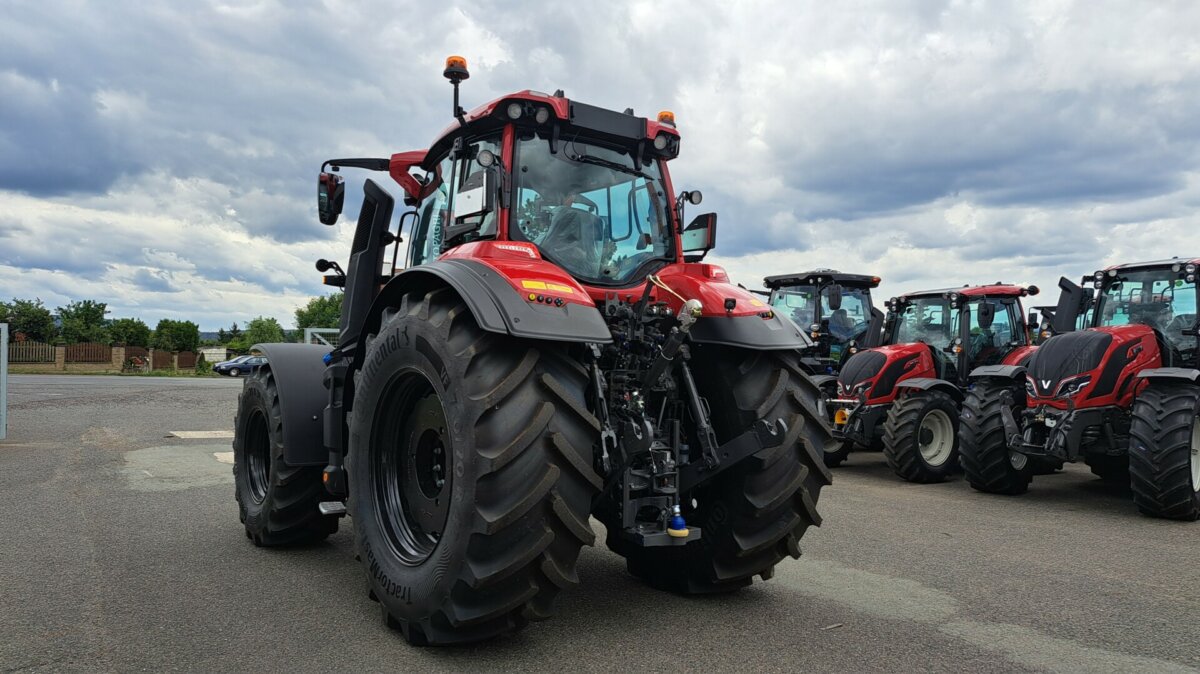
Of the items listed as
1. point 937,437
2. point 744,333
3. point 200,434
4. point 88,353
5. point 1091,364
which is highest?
point 744,333

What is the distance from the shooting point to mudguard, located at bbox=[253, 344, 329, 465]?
518cm

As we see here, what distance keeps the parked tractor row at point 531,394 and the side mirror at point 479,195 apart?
0.01 meters

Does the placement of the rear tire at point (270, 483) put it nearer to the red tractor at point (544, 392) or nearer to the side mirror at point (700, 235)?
the red tractor at point (544, 392)

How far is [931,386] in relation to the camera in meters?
9.70

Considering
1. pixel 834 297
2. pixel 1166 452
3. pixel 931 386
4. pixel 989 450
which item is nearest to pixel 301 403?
pixel 989 450

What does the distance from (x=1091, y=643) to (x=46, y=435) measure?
14555 mm

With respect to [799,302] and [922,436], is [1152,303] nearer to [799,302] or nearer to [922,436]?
[922,436]

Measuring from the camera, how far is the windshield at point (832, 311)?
502 inches

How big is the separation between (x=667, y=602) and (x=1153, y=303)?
24.6 feet

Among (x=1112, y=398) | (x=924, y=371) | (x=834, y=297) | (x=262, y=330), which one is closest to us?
(x=1112, y=398)

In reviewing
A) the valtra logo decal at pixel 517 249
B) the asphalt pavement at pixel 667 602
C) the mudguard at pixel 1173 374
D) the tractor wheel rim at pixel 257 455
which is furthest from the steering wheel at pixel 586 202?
the mudguard at pixel 1173 374

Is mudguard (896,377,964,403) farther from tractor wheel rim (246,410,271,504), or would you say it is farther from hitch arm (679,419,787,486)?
tractor wheel rim (246,410,271,504)

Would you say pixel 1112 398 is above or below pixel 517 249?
below

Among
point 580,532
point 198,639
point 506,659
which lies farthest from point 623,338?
point 198,639
